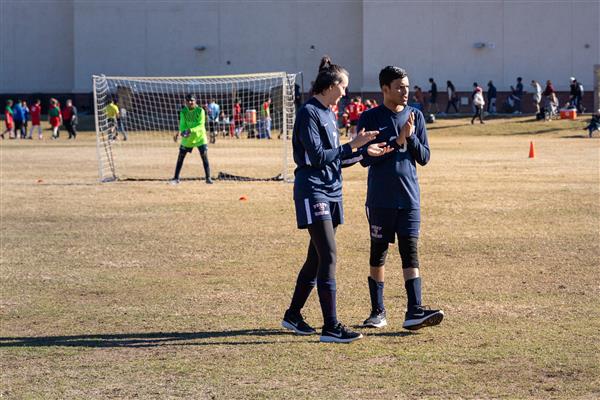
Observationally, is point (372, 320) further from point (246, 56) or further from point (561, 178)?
point (246, 56)

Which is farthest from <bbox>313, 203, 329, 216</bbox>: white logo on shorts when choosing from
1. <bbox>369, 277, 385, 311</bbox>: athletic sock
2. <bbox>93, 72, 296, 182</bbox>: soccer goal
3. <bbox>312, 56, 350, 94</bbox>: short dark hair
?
<bbox>93, 72, 296, 182</bbox>: soccer goal

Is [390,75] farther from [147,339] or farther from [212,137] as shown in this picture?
[212,137]

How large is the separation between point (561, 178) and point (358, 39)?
38.4 metres

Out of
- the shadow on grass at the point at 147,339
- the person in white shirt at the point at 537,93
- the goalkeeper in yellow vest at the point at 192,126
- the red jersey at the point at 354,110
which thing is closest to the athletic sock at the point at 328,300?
the shadow on grass at the point at 147,339

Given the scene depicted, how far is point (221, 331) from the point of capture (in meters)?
8.56

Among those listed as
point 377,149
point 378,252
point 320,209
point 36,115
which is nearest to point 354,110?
point 36,115

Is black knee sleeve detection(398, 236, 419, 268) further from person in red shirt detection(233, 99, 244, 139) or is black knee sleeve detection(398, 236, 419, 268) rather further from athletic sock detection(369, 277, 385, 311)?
person in red shirt detection(233, 99, 244, 139)

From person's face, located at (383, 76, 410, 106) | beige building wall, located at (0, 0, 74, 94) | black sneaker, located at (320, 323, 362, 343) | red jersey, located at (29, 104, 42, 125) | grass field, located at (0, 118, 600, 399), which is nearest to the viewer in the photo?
grass field, located at (0, 118, 600, 399)

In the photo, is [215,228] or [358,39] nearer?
[215,228]

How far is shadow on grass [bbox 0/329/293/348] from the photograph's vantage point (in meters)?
8.16

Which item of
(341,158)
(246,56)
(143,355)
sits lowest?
(143,355)

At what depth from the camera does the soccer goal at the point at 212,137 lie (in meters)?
24.9

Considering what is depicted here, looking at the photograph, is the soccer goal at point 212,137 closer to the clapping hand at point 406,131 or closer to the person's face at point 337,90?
the clapping hand at point 406,131

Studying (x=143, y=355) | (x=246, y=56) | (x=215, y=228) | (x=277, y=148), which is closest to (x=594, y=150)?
(x=277, y=148)
